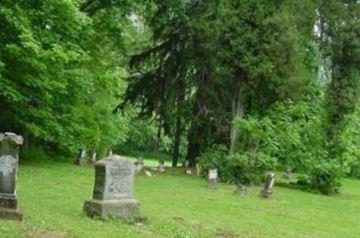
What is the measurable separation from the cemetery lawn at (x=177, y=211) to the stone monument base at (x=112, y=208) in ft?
0.66

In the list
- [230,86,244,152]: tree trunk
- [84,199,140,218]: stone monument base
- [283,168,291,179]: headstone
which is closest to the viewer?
[84,199,140,218]: stone monument base

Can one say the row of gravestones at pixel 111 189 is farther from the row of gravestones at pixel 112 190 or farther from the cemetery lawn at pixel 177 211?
the cemetery lawn at pixel 177 211

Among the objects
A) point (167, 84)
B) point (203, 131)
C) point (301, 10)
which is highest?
point (301, 10)

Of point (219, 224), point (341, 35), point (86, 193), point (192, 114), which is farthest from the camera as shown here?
point (192, 114)

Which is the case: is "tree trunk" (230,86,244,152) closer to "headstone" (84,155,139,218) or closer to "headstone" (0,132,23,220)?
"headstone" (84,155,139,218)

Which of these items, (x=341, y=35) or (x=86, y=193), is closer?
(x=86, y=193)

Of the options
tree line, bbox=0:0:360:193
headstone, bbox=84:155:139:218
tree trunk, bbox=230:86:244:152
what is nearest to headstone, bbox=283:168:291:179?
tree line, bbox=0:0:360:193

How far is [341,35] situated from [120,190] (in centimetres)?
1550

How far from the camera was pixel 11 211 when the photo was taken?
11.3 metres

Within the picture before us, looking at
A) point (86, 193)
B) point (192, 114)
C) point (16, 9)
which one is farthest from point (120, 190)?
point (192, 114)

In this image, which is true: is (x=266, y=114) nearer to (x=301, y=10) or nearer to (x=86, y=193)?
(x=301, y=10)

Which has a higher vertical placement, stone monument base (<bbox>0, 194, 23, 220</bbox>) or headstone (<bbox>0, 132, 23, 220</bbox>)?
headstone (<bbox>0, 132, 23, 220</bbox>)

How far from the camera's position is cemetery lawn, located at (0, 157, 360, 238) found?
1167 centimetres

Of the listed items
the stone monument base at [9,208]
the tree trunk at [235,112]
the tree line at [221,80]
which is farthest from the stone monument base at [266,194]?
the stone monument base at [9,208]
